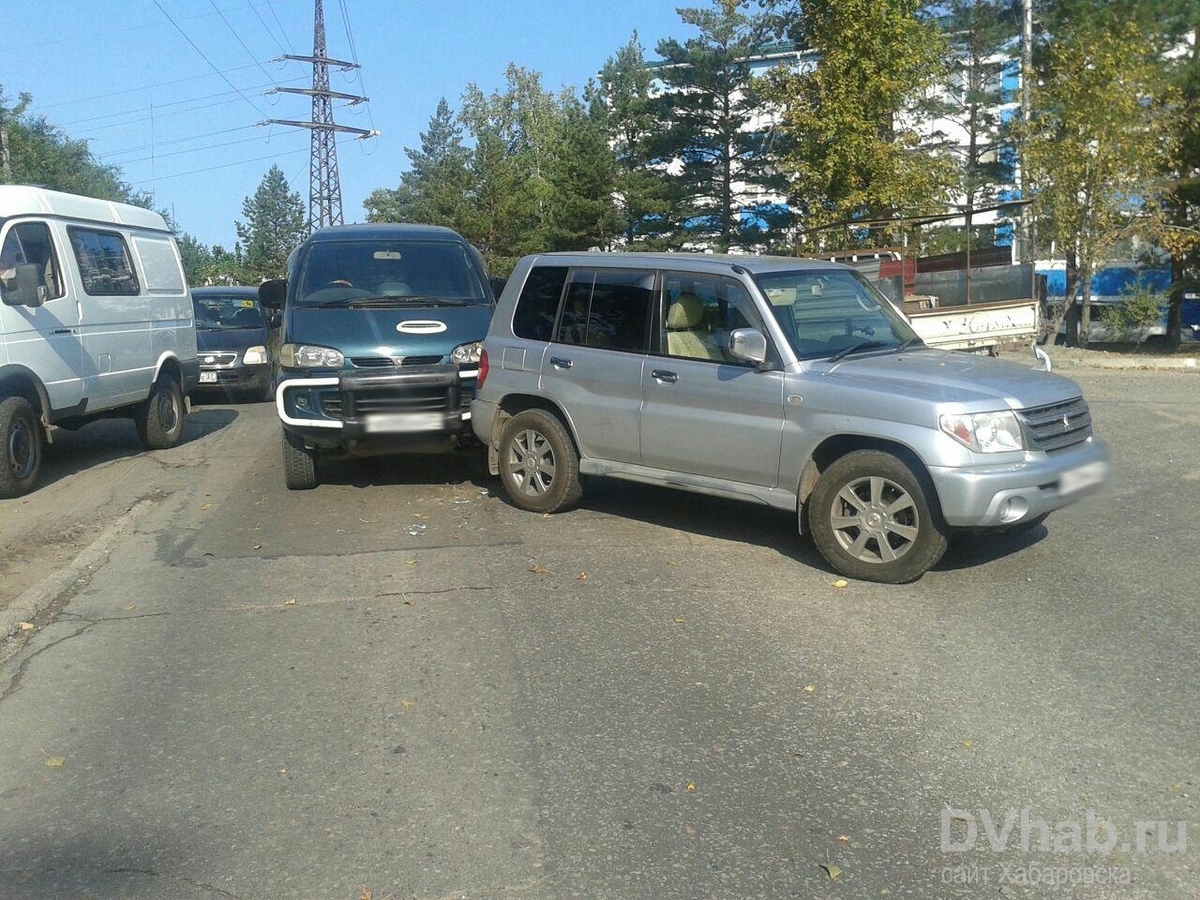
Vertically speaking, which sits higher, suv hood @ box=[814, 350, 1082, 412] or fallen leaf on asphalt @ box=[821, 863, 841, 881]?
suv hood @ box=[814, 350, 1082, 412]

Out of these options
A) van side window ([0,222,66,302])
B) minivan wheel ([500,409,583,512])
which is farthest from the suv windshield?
minivan wheel ([500,409,583,512])

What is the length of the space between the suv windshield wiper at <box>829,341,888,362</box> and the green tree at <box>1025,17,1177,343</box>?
54.9 ft

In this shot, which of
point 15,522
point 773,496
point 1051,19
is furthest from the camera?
point 1051,19

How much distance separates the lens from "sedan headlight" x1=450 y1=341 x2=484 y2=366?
9914 millimetres

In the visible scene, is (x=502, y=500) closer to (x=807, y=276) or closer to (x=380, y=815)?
(x=807, y=276)

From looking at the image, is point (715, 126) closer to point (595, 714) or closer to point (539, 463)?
point (539, 463)

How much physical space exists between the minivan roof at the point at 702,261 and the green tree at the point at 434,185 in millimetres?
45322

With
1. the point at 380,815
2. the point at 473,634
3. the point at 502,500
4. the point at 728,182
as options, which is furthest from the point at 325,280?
the point at 728,182

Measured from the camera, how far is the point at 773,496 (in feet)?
24.4

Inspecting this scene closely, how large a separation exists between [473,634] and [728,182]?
40.4 meters

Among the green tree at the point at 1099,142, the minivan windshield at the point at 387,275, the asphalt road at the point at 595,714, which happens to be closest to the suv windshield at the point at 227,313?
the minivan windshield at the point at 387,275

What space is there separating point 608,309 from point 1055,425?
10.6 ft

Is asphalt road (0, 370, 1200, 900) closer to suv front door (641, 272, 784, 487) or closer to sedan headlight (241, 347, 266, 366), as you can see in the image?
suv front door (641, 272, 784, 487)

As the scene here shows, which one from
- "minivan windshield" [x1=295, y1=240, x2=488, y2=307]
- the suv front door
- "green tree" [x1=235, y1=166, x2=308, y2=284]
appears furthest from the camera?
"green tree" [x1=235, y1=166, x2=308, y2=284]
